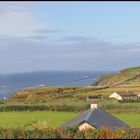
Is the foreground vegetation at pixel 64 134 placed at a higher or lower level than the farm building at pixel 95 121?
lower

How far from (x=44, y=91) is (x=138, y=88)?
1792cm

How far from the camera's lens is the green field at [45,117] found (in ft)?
158

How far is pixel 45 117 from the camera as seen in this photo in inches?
2106

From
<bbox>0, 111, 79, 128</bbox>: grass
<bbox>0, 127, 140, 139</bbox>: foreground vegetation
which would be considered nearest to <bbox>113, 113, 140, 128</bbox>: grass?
<bbox>0, 111, 79, 128</bbox>: grass

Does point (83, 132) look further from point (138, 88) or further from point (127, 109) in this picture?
point (138, 88)

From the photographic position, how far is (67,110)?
59906 mm

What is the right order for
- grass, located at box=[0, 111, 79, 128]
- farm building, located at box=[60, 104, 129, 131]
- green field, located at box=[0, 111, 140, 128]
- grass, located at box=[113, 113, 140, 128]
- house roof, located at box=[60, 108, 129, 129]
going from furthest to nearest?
grass, located at box=[0, 111, 79, 128]
green field, located at box=[0, 111, 140, 128]
grass, located at box=[113, 113, 140, 128]
house roof, located at box=[60, 108, 129, 129]
farm building, located at box=[60, 104, 129, 131]

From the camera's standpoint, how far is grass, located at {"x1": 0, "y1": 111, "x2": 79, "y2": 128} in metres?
48.9

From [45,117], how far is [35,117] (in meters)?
1.12

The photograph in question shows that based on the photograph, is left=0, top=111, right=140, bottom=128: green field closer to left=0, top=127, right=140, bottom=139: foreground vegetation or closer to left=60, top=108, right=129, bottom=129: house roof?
left=60, top=108, right=129, bottom=129: house roof

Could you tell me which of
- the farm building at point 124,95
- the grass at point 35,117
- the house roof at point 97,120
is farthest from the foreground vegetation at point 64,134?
the farm building at point 124,95

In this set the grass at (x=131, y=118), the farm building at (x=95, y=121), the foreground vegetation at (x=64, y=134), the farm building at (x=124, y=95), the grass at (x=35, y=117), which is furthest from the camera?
the farm building at (x=124, y=95)

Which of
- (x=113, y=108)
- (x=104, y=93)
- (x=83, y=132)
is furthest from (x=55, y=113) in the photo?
(x=83, y=132)

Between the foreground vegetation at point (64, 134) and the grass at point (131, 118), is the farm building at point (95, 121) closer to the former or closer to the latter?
the foreground vegetation at point (64, 134)
